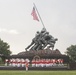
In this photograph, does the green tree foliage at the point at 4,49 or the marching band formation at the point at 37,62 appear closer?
the marching band formation at the point at 37,62

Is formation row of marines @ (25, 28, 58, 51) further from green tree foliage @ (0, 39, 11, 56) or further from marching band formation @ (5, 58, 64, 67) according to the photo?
green tree foliage @ (0, 39, 11, 56)

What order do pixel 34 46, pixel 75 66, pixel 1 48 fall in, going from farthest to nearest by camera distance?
pixel 1 48 → pixel 34 46 → pixel 75 66

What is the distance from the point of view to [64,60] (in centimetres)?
4859

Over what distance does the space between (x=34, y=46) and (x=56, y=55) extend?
5.02 m

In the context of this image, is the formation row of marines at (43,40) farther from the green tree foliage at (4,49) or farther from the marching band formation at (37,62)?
the green tree foliage at (4,49)

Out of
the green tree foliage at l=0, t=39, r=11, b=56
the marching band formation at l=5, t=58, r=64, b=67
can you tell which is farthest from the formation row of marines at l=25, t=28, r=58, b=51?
the green tree foliage at l=0, t=39, r=11, b=56

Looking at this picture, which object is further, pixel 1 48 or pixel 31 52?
pixel 1 48

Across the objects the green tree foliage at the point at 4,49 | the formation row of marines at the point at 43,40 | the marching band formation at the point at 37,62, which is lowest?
the marching band formation at the point at 37,62

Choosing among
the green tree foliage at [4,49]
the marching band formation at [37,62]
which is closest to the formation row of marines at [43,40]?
the marching band formation at [37,62]

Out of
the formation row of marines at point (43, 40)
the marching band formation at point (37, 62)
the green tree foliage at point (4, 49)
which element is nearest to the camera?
the marching band formation at point (37, 62)

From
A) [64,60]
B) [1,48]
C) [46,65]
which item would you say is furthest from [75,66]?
[1,48]

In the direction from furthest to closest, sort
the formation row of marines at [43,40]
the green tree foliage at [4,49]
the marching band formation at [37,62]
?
the green tree foliage at [4,49], the formation row of marines at [43,40], the marching band formation at [37,62]

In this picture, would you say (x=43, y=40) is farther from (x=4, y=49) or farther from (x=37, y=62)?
(x=4, y=49)

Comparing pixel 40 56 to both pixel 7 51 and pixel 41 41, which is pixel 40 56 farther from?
pixel 7 51
